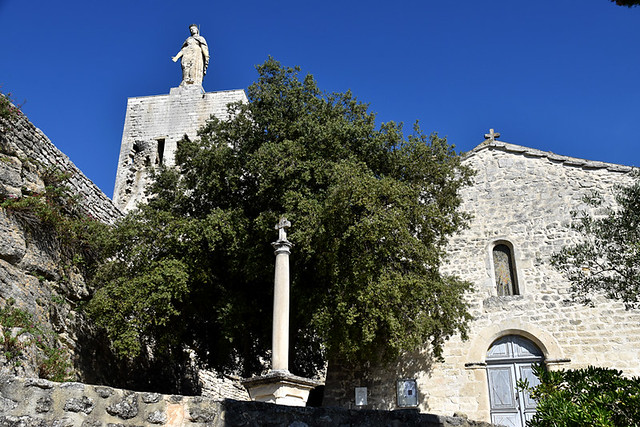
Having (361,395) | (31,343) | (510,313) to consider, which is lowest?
(361,395)

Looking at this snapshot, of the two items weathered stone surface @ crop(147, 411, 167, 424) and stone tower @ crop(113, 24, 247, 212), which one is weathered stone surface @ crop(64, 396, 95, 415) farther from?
stone tower @ crop(113, 24, 247, 212)

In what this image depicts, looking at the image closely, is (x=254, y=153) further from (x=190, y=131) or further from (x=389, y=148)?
(x=190, y=131)

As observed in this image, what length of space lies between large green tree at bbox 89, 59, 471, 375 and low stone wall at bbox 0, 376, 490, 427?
19.2 feet

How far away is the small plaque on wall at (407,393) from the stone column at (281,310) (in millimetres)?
4934

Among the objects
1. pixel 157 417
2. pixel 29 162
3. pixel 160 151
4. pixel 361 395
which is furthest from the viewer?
pixel 160 151

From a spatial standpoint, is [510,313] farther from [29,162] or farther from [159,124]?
[159,124]

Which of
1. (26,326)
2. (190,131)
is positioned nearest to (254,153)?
(26,326)

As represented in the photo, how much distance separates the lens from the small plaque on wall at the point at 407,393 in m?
13.1

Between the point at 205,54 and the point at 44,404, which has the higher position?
the point at 205,54

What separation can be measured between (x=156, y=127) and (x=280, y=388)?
68.5 ft

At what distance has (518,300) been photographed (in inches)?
525

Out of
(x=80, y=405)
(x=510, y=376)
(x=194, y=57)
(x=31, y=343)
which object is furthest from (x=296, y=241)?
(x=194, y=57)

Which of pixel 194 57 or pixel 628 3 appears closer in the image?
pixel 628 3

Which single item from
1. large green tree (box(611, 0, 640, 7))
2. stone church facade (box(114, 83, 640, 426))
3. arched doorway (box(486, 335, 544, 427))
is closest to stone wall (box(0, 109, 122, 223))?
stone church facade (box(114, 83, 640, 426))
